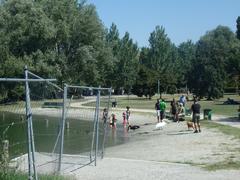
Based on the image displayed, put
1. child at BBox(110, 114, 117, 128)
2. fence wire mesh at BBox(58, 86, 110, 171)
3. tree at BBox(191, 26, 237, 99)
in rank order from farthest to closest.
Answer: tree at BBox(191, 26, 237, 99) < child at BBox(110, 114, 117, 128) < fence wire mesh at BBox(58, 86, 110, 171)

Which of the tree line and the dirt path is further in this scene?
the tree line

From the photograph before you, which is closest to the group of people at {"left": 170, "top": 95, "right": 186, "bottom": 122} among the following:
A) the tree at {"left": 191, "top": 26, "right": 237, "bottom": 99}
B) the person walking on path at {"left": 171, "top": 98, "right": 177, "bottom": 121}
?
the person walking on path at {"left": 171, "top": 98, "right": 177, "bottom": 121}

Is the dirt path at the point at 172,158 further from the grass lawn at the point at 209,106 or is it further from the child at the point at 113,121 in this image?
the grass lawn at the point at 209,106

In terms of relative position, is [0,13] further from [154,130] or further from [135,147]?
Answer: [135,147]

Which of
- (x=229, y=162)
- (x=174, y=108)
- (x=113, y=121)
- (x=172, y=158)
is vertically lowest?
(x=172, y=158)

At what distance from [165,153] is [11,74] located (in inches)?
1626

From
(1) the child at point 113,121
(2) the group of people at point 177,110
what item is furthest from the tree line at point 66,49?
(2) the group of people at point 177,110

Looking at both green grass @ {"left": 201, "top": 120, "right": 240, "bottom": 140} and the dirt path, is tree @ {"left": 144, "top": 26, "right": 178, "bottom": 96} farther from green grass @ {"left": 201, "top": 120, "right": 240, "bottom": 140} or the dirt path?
the dirt path

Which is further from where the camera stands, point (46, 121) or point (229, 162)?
point (229, 162)

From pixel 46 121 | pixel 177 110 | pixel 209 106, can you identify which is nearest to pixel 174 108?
pixel 177 110

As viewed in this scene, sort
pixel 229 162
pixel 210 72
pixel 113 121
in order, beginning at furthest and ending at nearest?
pixel 210 72, pixel 113 121, pixel 229 162

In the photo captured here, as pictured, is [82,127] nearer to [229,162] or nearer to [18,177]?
[229,162]

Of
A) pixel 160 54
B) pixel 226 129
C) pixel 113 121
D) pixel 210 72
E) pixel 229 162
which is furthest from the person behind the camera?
pixel 160 54

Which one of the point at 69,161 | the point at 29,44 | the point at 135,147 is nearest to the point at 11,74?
the point at 29,44
